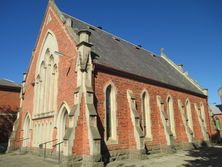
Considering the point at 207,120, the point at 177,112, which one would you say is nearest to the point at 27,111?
the point at 177,112

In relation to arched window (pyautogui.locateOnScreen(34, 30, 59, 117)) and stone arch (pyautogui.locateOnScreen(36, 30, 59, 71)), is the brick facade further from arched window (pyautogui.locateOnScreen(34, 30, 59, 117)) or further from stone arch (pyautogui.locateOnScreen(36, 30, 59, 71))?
stone arch (pyautogui.locateOnScreen(36, 30, 59, 71))

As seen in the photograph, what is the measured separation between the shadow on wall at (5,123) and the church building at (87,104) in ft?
22.2

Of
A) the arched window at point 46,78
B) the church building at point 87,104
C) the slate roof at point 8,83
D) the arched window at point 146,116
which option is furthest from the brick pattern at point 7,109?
the arched window at point 146,116

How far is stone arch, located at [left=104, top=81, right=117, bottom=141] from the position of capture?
14391 millimetres

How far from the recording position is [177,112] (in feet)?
73.4

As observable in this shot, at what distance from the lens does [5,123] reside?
87.9 ft

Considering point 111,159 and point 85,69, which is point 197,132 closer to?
point 111,159

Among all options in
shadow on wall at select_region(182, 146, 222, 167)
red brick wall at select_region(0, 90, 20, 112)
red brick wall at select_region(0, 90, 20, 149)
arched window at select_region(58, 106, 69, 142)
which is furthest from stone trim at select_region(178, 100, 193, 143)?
red brick wall at select_region(0, 90, 20, 112)

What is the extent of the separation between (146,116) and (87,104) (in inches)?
284

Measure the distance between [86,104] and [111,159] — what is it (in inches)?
159

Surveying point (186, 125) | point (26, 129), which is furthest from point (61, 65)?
point (186, 125)

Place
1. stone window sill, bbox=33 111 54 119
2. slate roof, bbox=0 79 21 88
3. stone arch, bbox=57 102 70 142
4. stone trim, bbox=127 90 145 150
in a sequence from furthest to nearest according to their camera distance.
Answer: slate roof, bbox=0 79 21 88 < stone window sill, bbox=33 111 54 119 < stone arch, bbox=57 102 70 142 < stone trim, bbox=127 90 145 150

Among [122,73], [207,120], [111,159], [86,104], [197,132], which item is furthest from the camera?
[207,120]

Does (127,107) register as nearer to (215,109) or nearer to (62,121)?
(62,121)
